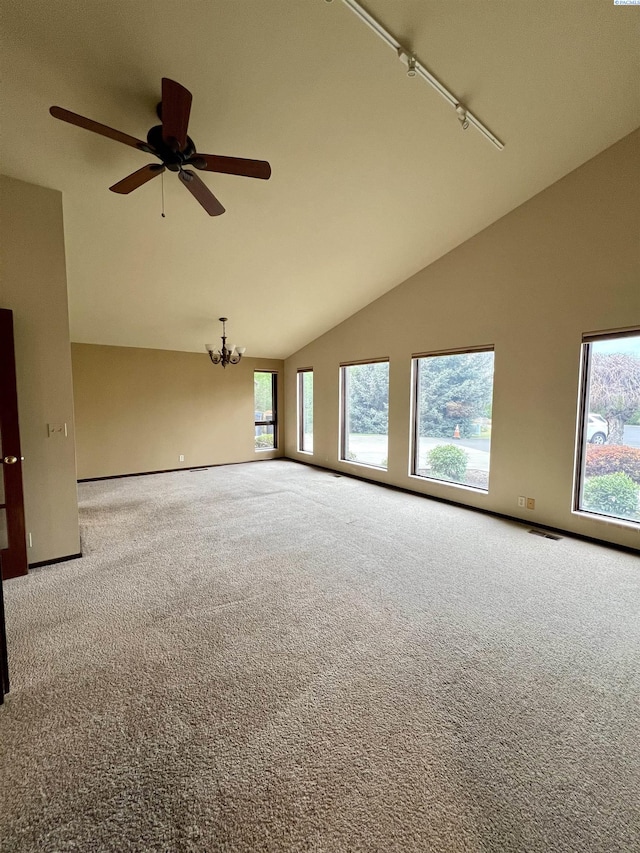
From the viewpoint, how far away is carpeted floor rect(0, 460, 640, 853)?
1212mm

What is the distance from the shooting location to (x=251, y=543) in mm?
3547

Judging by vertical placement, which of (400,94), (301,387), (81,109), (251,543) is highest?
(400,94)

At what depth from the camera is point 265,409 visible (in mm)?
8195

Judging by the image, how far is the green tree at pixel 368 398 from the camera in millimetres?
5859

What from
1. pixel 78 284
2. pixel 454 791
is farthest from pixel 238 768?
pixel 78 284

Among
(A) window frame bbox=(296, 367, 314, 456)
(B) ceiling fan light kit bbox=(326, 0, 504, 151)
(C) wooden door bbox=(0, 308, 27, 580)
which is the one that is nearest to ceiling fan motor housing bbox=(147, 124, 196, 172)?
(B) ceiling fan light kit bbox=(326, 0, 504, 151)

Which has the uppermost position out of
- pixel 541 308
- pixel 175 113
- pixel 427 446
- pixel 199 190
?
pixel 175 113

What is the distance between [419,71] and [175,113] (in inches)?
65.5

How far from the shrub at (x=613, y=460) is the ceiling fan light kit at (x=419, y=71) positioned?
2.96m

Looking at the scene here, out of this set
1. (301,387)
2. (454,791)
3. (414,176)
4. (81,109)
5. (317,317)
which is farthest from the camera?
(301,387)

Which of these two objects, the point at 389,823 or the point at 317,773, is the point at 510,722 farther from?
the point at 317,773

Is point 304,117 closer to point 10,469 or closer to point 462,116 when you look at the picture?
point 462,116

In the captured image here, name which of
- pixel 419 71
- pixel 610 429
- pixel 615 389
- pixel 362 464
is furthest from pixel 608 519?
pixel 419 71

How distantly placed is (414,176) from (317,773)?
424 cm
